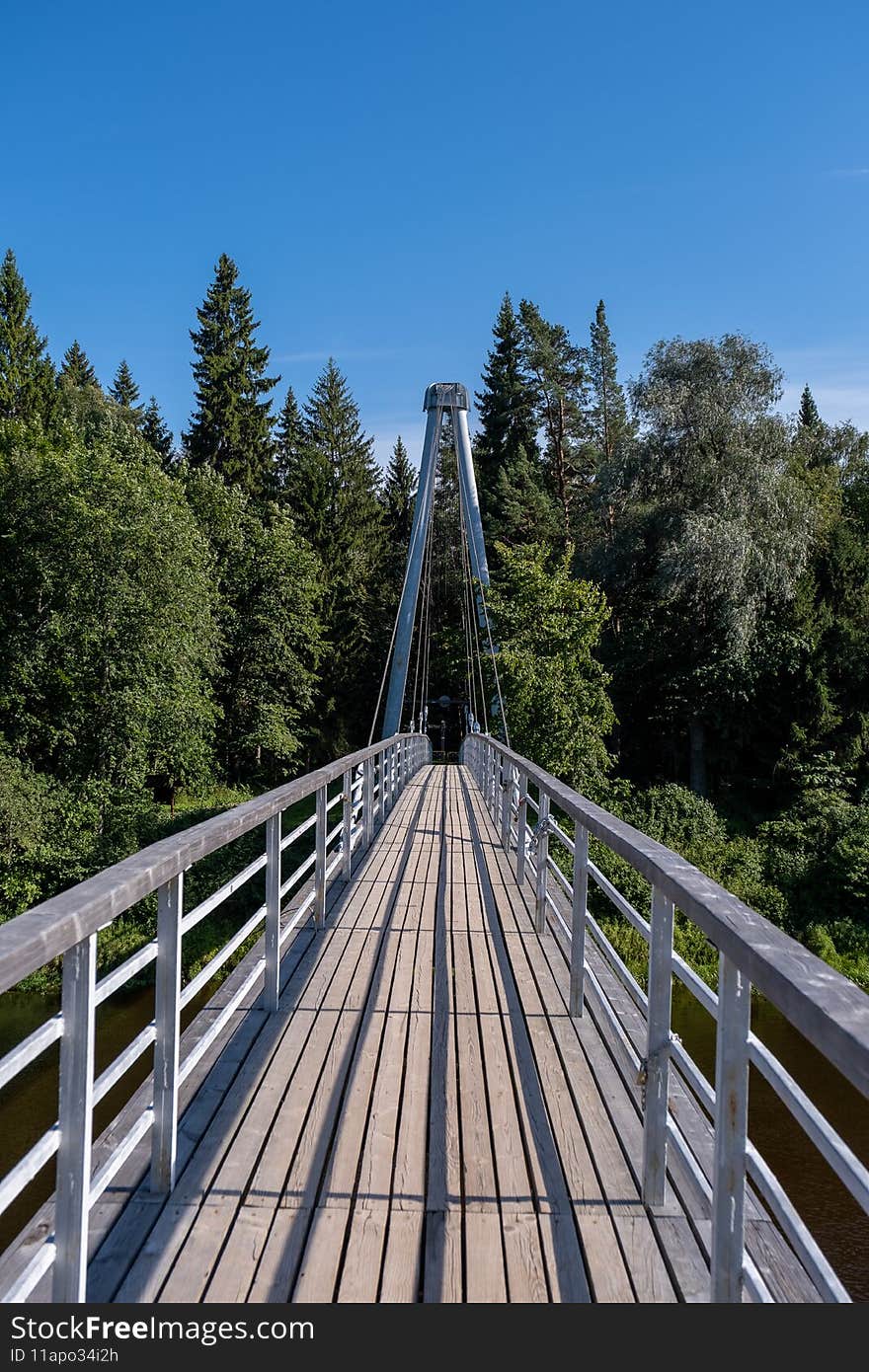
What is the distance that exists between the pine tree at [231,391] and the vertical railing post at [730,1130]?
2972 centimetres

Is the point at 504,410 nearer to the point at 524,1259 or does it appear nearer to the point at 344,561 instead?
the point at 344,561

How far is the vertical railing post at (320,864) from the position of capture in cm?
443

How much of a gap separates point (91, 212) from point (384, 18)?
38.5ft

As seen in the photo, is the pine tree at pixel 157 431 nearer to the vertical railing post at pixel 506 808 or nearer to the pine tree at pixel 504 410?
the pine tree at pixel 504 410

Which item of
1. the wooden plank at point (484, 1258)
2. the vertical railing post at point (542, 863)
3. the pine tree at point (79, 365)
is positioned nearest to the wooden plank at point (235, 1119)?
the wooden plank at point (484, 1258)

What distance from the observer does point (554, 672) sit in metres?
21.4

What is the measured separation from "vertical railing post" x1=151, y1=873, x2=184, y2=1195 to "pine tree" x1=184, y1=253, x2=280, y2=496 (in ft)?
94.9

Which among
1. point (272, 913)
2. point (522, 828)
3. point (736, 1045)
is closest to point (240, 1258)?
point (736, 1045)

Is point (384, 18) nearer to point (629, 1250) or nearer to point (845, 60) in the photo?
point (845, 60)

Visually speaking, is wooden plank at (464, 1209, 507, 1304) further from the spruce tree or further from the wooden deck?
the spruce tree

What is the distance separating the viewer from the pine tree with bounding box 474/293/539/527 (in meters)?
34.0

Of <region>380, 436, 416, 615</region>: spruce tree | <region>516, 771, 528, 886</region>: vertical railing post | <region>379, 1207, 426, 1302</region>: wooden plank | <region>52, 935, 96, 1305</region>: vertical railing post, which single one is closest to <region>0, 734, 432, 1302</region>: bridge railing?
<region>52, 935, 96, 1305</region>: vertical railing post

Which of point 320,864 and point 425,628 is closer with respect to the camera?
point 320,864

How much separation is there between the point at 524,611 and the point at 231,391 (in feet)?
47.4
